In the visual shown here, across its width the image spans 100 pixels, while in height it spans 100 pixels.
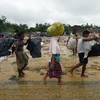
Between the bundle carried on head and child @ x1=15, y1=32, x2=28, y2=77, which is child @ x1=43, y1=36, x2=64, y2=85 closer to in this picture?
the bundle carried on head

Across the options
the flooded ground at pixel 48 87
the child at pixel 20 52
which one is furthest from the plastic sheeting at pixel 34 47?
the flooded ground at pixel 48 87

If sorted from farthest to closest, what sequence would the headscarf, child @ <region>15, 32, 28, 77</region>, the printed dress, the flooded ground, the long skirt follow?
the long skirt < child @ <region>15, 32, 28, 77</region> < the printed dress < the headscarf < the flooded ground

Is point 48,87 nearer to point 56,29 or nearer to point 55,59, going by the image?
point 55,59

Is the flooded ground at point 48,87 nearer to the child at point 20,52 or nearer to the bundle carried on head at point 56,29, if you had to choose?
the child at point 20,52

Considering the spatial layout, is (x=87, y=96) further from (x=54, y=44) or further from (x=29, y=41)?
(x=29, y=41)

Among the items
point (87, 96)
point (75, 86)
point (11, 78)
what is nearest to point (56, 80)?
point (75, 86)

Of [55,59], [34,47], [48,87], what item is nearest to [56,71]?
[55,59]

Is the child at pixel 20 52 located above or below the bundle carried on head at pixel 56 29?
below

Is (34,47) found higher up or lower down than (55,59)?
higher up

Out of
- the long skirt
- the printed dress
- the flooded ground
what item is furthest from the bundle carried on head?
the long skirt

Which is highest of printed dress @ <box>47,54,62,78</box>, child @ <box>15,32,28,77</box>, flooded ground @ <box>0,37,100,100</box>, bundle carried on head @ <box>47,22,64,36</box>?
bundle carried on head @ <box>47,22,64,36</box>

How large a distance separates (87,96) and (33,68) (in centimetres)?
396

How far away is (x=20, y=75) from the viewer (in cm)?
752

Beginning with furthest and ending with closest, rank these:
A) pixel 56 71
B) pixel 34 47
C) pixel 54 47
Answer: pixel 34 47 → pixel 56 71 → pixel 54 47
